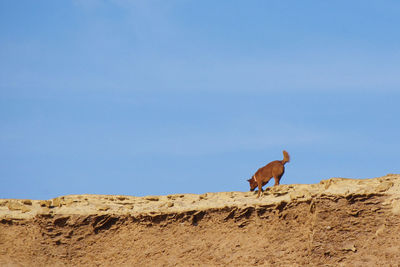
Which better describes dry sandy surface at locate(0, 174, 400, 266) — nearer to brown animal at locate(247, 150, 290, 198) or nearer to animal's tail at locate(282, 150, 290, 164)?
brown animal at locate(247, 150, 290, 198)

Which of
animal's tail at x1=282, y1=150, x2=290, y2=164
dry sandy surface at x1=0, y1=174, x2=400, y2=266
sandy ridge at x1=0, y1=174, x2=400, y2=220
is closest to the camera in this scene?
dry sandy surface at x1=0, y1=174, x2=400, y2=266

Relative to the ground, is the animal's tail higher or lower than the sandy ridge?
higher

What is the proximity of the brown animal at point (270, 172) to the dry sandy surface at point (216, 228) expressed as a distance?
1.51 ft

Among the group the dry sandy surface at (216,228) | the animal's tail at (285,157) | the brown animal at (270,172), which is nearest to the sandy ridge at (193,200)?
the dry sandy surface at (216,228)

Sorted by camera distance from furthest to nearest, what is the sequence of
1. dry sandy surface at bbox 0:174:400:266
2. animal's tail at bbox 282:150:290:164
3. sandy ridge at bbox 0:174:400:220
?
1. animal's tail at bbox 282:150:290:164
2. sandy ridge at bbox 0:174:400:220
3. dry sandy surface at bbox 0:174:400:266

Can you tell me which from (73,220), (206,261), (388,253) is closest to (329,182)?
(388,253)

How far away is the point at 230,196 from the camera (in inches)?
966

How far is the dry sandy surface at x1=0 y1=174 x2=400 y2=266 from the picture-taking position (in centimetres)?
2197

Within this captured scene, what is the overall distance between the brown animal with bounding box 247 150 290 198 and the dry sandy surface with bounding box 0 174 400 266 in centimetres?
46

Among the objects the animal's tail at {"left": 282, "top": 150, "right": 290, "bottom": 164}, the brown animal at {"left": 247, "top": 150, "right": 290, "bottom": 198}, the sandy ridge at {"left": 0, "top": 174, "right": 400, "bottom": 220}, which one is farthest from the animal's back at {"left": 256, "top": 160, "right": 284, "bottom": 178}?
the sandy ridge at {"left": 0, "top": 174, "right": 400, "bottom": 220}

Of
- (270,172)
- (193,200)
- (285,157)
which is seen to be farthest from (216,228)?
(285,157)

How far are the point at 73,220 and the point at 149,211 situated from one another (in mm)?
2672

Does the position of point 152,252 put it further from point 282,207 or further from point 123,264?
point 282,207

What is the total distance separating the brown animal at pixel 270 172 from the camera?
→ 2409 centimetres
